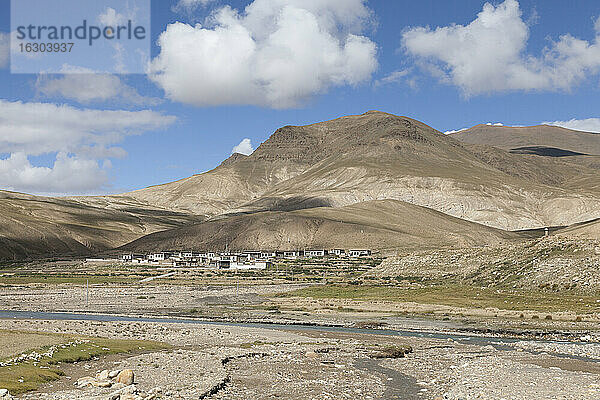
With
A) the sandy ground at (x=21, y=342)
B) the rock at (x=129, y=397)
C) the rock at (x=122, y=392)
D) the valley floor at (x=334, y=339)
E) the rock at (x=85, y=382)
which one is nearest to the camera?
the rock at (x=129, y=397)

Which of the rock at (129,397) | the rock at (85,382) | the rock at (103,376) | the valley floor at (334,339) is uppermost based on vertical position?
the rock at (129,397)

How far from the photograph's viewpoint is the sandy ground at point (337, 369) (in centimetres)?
3109

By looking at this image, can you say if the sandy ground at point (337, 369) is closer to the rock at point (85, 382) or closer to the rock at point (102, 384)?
the rock at point (85, 382)

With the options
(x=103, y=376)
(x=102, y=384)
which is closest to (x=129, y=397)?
(x=102, y=384)

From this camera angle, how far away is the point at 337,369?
39156 millimetres

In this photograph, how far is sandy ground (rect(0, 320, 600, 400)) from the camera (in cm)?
3109

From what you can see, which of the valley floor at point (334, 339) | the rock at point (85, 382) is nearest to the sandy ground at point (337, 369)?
the valley floor at point (334, 339)

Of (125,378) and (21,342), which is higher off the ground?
(125,378)

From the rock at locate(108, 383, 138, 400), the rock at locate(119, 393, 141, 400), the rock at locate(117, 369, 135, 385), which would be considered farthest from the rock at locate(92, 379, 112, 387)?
the rock at locate(119, 393, 141, 400)

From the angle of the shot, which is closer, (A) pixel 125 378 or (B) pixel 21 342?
(A) pixel 125 378

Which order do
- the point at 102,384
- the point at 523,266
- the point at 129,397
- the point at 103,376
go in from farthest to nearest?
the point at 523,266, the point at 103,376, the point at 102,384, the point at 129,397

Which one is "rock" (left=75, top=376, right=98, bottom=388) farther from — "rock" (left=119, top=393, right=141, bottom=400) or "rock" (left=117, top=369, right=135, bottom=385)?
"rock" (left=119, top=393, right=141, bottom=400)

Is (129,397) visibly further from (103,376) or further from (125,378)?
(103,376)

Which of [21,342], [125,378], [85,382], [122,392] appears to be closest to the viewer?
[122,392]
